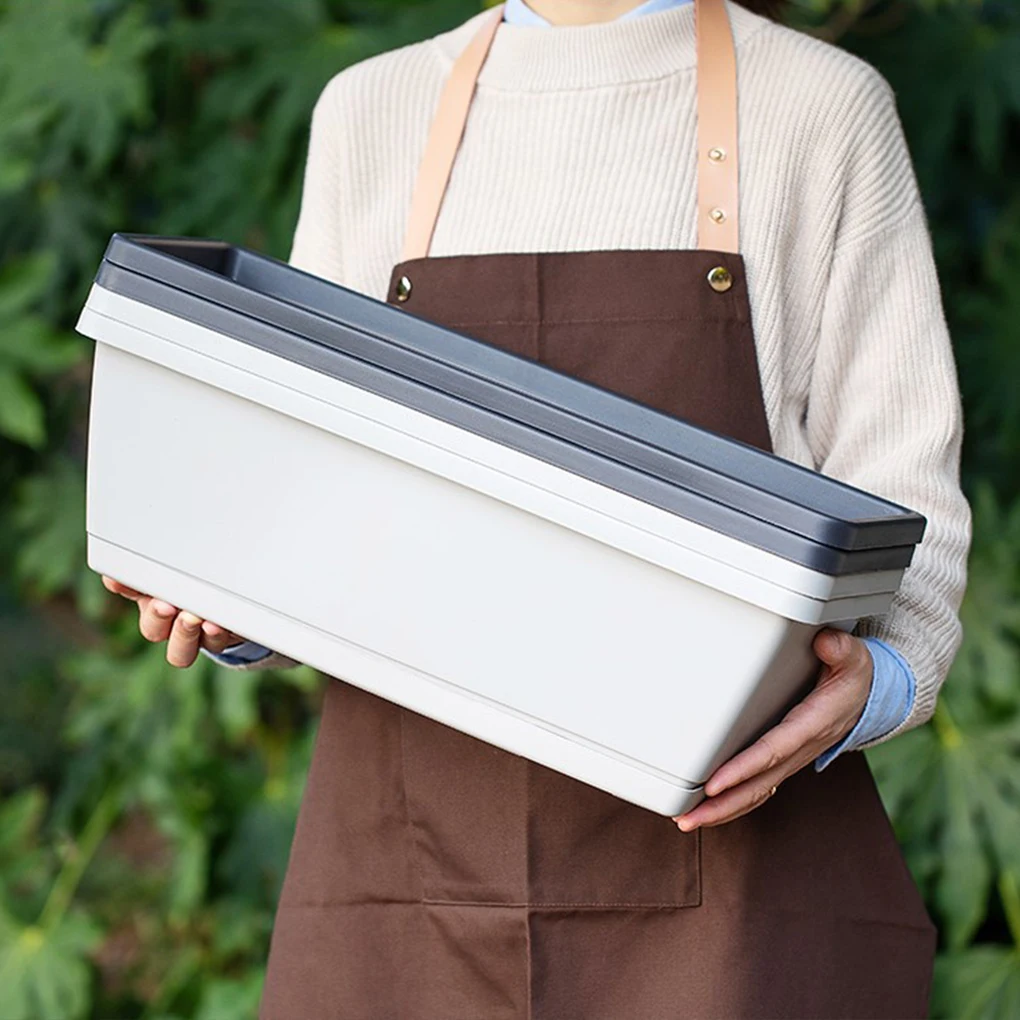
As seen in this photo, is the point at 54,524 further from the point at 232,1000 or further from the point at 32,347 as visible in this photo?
the point at 232,1000

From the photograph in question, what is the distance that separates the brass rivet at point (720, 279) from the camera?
0.86 m

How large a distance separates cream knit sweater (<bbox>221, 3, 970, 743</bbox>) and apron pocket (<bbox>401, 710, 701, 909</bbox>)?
5.9 inches

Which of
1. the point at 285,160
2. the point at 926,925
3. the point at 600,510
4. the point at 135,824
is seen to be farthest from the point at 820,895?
the point at 135,824

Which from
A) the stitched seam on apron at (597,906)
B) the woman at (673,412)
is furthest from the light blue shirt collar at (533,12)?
the stitched seam on apron at (597,906)

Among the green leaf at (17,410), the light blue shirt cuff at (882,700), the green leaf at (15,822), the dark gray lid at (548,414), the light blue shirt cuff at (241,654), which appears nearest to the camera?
the dark gray lid at (548,414)

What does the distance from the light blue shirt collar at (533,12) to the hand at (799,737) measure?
402 mm

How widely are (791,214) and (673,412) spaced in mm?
134

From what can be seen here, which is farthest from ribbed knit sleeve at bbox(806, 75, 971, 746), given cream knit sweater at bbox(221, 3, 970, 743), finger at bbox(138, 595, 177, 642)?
finger at bbox(138, 595, 177, 642)

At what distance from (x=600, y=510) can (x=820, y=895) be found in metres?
0.31

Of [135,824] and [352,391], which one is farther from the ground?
[352,391]

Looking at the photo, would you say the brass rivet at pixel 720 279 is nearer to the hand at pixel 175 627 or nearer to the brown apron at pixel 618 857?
the brown apron at pixel 618 857

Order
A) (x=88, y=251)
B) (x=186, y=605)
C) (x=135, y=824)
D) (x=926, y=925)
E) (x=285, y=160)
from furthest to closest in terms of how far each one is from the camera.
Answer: (x=135, y=824), (x=88, y=251), (x=285, y=160), (x=926, y=925), (x=186, y=605)

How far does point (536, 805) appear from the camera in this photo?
2.83 ft

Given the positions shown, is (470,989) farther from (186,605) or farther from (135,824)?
(135,824)
